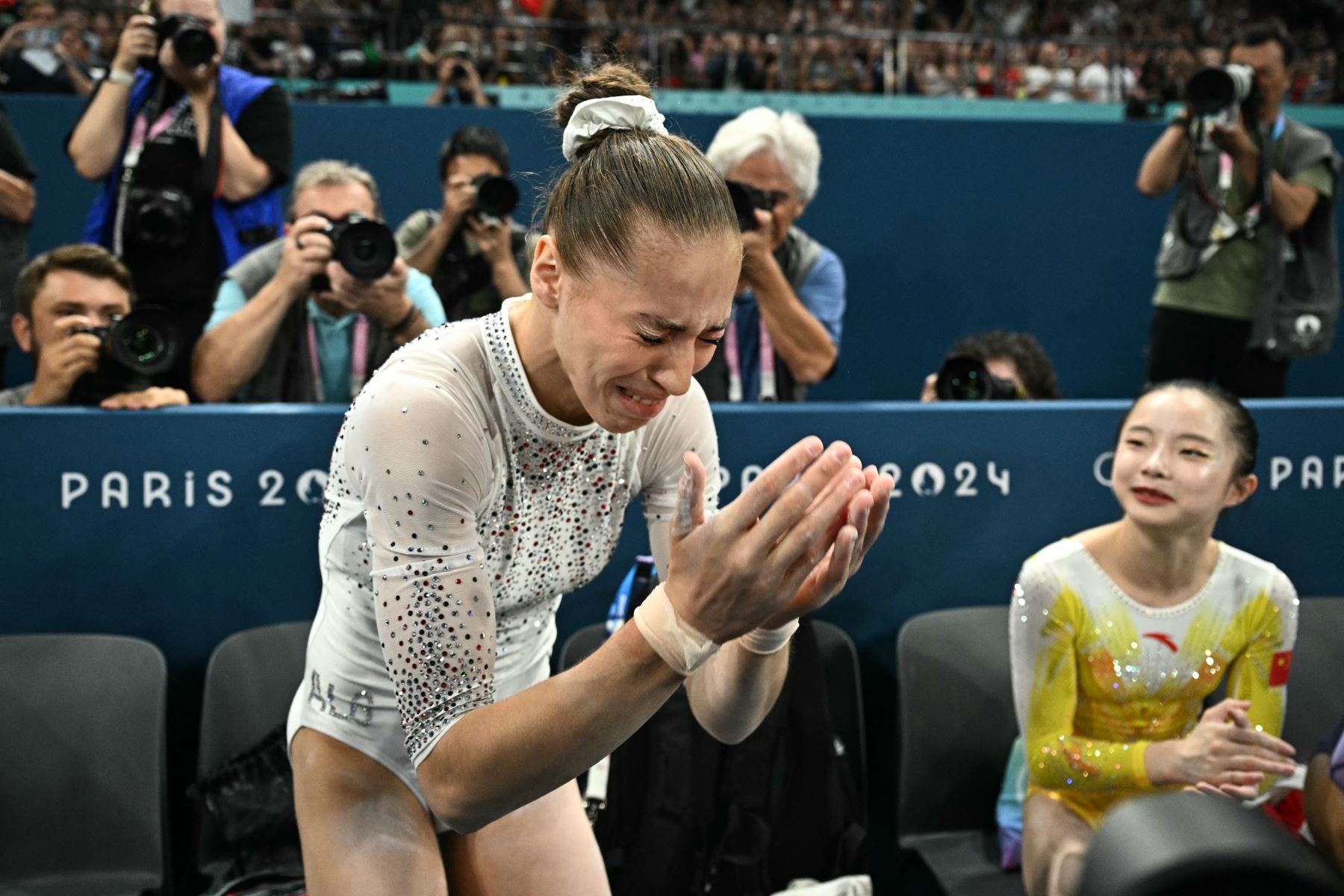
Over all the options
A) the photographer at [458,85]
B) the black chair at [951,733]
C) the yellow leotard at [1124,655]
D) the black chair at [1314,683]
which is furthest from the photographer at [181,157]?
the black chair at [1314,683]

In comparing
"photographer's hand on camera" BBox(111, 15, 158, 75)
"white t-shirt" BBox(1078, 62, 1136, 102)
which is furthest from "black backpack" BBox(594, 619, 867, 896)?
"white t-shirt" BBox(1078, 62, 1136, 102)

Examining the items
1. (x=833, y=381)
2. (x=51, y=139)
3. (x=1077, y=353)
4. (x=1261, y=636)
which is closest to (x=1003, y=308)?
(x=1077, y=353)

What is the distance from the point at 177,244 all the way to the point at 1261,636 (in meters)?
2.79

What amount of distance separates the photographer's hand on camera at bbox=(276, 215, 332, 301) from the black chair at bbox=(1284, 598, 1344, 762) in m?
2.41

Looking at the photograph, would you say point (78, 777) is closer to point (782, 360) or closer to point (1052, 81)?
point (782, 360)

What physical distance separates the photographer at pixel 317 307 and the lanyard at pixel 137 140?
1.24 feet

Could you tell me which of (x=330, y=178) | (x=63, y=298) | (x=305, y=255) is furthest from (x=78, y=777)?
(x=330, y=178)

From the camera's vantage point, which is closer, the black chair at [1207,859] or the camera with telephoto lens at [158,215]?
the black chair at [1207,859]

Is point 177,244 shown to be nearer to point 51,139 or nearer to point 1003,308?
point 51,139

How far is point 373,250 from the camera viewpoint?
3.09m

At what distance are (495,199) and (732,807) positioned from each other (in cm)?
181

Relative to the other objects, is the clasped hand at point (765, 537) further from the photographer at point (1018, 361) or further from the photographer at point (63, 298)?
the photographer at point (1018, 361)

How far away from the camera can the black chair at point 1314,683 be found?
2.99 meters

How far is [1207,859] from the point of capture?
18.1 inches
